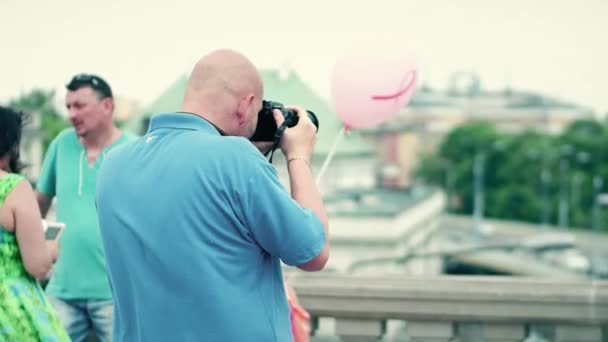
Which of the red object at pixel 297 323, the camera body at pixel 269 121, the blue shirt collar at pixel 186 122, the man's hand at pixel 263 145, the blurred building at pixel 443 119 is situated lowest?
the blurred building at pixel 443 119

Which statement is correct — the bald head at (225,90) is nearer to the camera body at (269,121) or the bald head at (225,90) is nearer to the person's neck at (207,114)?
the person's neck at (207,114)

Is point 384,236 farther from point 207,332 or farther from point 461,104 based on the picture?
point 461,104

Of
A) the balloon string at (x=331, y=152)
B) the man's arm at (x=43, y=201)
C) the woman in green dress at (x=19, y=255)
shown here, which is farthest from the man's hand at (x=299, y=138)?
the man's arm at (x=43, y=201)

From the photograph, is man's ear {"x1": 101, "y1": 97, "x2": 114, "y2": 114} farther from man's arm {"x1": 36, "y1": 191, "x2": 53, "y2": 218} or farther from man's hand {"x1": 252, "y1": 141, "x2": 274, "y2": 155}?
man's hand {"x1": 252, "y1": 141, "x2": 274, "y2": 155}

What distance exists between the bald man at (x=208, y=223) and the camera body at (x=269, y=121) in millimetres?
116

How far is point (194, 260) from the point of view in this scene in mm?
2348

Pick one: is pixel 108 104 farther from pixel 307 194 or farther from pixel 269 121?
pixel 307 194

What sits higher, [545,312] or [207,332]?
[207,332]

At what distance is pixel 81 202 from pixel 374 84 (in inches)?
52.5

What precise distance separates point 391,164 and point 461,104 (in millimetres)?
20938

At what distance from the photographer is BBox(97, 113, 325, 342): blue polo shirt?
233 cm

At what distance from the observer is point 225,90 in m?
2.44

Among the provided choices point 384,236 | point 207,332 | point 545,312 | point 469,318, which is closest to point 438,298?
point 469,318

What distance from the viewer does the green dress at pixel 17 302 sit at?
3008 millimetres
